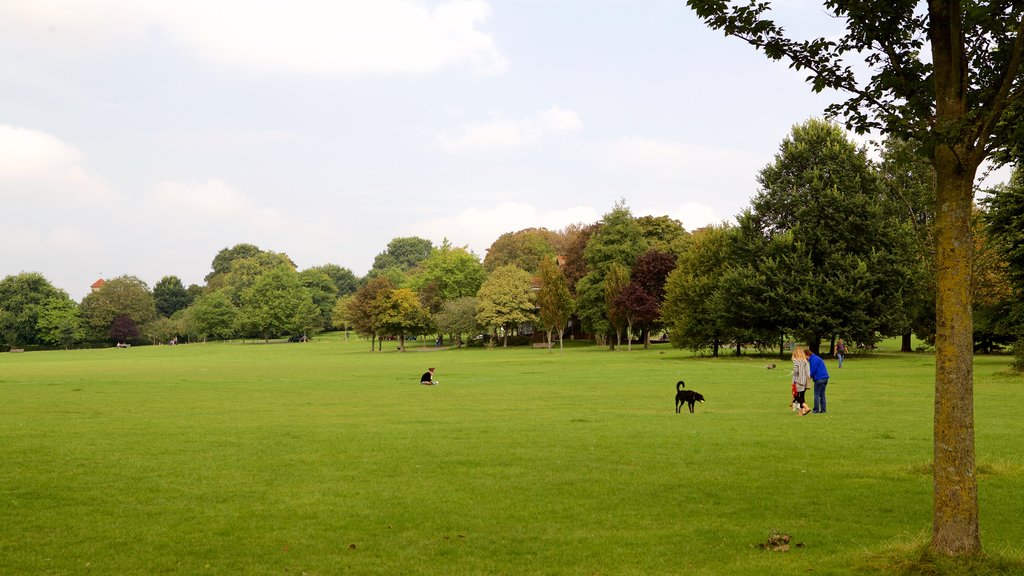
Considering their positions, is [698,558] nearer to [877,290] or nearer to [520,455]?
[520,455]

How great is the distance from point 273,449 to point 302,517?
6318mm

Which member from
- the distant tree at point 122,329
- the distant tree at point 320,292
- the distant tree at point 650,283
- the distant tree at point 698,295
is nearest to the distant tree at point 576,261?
the distant tree at point 650,283

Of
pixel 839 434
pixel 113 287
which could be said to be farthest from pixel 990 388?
pixel 113 287

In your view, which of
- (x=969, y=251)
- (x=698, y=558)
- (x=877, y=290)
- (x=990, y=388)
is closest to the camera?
(x=969, y=251)

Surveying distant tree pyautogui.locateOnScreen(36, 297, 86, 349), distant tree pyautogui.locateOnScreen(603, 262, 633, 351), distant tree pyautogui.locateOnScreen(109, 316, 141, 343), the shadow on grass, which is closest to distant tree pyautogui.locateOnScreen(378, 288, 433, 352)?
distant tree pyautogui.locateOnScreen(603, 262, 633, 351)

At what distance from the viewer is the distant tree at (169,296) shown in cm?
18975

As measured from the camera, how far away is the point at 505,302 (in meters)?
95.9

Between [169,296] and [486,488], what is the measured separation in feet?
Result: 645

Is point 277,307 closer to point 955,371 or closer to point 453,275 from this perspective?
point 453,275

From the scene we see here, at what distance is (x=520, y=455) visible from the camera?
15.7 metres

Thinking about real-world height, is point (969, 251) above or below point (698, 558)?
above

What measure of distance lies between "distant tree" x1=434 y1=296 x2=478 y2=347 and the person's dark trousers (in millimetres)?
76539

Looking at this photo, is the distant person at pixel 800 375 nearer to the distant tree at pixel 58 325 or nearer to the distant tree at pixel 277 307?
the distant tree at pixel 277 307

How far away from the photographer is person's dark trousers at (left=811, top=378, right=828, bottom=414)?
22.6 meters
